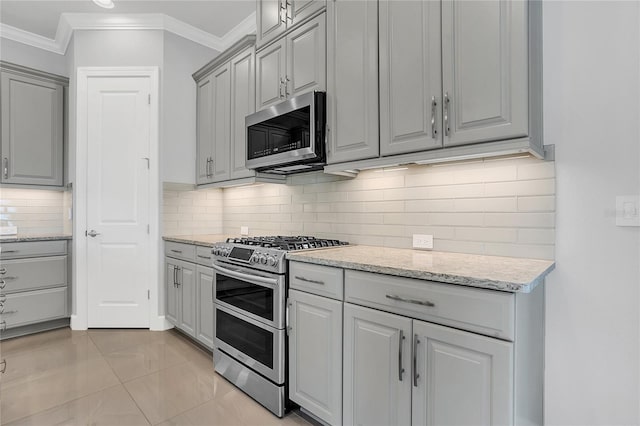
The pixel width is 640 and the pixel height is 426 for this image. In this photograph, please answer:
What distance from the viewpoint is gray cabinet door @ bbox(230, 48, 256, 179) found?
108 inches

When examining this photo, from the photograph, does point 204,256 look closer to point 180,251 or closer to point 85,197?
point 180,251

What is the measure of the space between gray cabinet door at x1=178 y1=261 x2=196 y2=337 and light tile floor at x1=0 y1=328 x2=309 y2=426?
0.18 meters

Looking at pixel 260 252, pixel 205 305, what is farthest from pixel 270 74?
pixel 205 305

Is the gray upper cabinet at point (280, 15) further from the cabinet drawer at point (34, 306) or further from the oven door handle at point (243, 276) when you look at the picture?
the cabinet drawer at point (34, 306)

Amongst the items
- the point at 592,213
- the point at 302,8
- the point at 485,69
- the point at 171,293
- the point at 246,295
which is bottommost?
the point at 171,293

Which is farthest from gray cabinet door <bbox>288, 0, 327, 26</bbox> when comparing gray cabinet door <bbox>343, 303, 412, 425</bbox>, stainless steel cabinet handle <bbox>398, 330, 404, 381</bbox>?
stainless steel cabinet handle <bbox>398, 330, 404, 381</bbox>

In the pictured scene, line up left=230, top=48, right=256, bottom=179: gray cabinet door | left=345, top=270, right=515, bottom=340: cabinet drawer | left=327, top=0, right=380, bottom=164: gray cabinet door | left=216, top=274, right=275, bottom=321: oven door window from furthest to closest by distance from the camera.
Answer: left=230, top=48, right=256, bottom=179: gray cabinet door, left=216, top=274, right=275, bottom=321: oven door window, left=327, top=0, right=380, bottom=164: gray cabinet door, left=345, top=270, right=515, bottom=340: cabinet drawer

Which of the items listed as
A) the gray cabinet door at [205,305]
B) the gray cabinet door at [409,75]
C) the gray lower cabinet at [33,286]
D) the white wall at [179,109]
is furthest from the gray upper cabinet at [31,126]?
the gray cabinet door at [409,75]

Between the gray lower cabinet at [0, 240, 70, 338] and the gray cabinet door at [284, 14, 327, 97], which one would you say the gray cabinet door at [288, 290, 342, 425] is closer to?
the gray cabinet door at [284, 14, 327, 97]

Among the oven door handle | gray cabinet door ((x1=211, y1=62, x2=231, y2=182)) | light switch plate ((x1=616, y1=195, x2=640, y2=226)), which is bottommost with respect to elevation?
the oven door handle

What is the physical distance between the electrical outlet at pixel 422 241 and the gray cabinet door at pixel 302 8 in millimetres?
1533

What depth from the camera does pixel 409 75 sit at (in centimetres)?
169

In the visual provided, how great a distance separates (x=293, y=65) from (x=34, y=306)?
3.21 metres

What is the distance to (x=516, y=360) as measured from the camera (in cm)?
113
